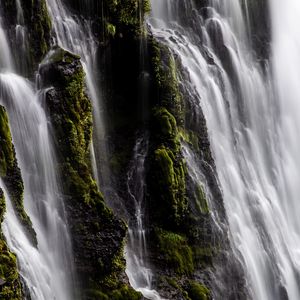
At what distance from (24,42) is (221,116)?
8.05m

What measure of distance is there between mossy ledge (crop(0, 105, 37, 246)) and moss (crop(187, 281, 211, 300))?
17.3ft

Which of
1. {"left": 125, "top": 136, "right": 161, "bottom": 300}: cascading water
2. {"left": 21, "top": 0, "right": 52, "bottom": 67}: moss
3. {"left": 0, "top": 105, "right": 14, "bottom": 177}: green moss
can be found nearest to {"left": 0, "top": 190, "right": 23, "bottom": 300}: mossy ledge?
{"left": 0, "top": 105, "right": 14, "bottom": 177}: green moss

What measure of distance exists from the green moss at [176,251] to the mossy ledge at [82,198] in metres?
2.37

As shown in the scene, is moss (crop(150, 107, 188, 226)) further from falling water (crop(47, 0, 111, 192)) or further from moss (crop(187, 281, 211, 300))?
moss (crop(187, 281, 211, 300))

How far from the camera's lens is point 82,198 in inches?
605

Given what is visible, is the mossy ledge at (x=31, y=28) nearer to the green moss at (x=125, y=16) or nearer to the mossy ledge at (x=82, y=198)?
the mossy ledge at (x=82, y=198)

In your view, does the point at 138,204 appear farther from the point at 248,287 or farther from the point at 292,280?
the point at 292,280

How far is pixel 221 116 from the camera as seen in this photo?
22641mm

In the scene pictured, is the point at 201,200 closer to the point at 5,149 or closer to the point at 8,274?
the point at 5,149

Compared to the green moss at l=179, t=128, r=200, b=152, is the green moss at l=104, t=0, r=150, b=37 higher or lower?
higher

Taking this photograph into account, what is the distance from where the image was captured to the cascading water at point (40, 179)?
46.2 ft

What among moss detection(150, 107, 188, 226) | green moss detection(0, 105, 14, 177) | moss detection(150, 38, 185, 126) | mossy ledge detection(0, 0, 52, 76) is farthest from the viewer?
moss detection(150, 38, 185, 126)

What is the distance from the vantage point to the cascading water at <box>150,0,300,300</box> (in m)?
20.5

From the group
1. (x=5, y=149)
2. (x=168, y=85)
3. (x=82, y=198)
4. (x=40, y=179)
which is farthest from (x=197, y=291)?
(x=5, y=149)
